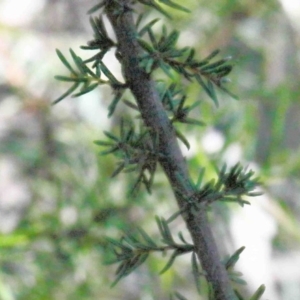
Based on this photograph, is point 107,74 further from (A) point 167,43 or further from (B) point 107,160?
(B) point 107,160

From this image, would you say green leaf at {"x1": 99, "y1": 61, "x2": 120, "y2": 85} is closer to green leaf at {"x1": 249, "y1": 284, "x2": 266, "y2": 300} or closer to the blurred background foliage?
green leaf at {"x1": 249, "y1": 284, "x2": 266, "y2": 300}

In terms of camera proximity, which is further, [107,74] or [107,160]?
[107,160]

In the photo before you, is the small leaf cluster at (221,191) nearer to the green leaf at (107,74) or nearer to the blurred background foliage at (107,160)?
the green leaf at (107,74)

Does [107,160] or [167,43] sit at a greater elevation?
[107,160]

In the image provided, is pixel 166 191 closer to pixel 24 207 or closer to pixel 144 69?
pixel 24 207

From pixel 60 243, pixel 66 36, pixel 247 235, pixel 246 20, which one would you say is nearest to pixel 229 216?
pixel 247 235

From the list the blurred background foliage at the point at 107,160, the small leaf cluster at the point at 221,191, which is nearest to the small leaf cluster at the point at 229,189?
the small leaf cluster at the point at 221,191

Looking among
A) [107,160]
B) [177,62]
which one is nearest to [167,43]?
[177,62]
